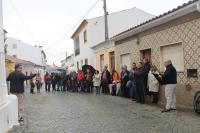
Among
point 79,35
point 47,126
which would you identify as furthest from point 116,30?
point 47,126

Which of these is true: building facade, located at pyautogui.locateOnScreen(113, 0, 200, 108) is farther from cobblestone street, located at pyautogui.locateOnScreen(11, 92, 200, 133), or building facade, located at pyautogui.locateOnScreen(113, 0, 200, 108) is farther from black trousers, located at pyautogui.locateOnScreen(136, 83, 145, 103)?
cobblestone street, located at pyautogui.locateOnScreen(11, 92, 200, 133)

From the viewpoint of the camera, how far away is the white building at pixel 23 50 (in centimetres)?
6750

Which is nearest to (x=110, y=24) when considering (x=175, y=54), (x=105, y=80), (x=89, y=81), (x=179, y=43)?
(x=89, y=81)

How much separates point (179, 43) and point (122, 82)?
5.38 m

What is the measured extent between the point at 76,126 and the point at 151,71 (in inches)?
212

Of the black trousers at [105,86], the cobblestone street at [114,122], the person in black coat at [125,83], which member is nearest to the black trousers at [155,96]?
the cobblestone street at [114,122]

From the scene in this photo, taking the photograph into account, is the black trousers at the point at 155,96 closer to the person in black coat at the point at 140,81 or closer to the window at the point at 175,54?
the person in black coat at the point at 140,81

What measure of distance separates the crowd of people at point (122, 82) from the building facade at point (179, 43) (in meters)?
0.67

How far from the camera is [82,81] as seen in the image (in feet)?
80.8

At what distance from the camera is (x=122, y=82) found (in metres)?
17.7

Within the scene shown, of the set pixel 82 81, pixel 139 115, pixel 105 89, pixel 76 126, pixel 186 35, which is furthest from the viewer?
pixel 82 81

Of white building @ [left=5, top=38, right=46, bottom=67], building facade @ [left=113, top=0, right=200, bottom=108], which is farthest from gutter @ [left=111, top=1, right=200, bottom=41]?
white building @ [left=5, top=38, right=46, bottom=67]

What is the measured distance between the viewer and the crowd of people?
10680mm

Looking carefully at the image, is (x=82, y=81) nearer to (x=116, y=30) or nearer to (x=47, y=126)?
(x=116, y=30)
